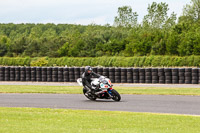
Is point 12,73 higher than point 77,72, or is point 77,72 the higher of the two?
point 77,72

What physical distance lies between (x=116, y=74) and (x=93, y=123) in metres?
18.1

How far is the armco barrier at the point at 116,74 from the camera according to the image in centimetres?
2716

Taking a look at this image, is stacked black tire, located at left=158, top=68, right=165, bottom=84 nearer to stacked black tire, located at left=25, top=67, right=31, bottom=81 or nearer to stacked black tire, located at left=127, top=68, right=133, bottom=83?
stacked black tire, located at left=127, top=68, right=133, bottom=83

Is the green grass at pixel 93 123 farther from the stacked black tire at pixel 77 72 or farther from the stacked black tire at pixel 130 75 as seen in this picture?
the stacked black tire at pixel 77 72

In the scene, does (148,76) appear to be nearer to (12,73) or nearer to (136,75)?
(136,75)

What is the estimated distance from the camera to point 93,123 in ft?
36.3

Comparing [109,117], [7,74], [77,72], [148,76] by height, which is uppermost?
[109,117]

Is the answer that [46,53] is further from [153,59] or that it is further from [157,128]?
[157,128]

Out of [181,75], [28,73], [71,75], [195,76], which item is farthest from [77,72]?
[195,76]

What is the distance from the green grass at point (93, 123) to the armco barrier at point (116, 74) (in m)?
14.5

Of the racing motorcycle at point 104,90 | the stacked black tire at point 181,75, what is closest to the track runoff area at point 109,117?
the racing motorcycle at point 104,90

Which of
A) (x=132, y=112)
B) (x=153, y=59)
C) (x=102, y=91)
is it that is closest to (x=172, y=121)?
(x=132, y=112)

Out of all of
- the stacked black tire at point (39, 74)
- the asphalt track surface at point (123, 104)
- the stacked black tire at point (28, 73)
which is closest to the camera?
the asphalt track surface at point (123, 104)

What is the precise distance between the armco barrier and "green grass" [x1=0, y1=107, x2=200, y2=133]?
47.6ft
